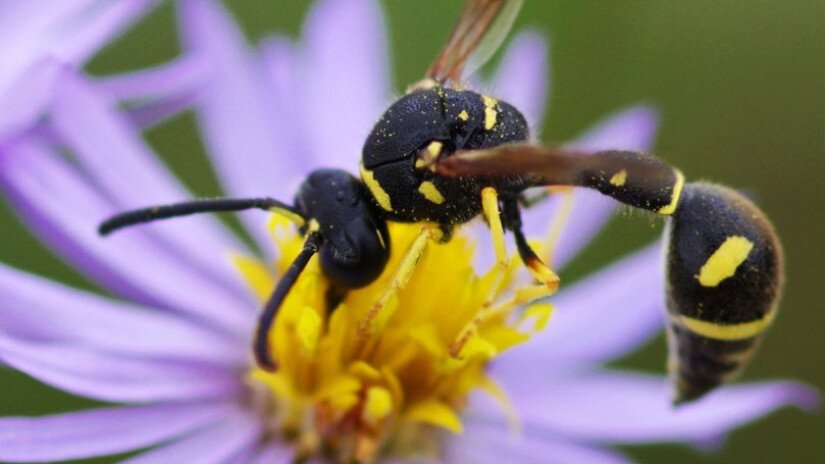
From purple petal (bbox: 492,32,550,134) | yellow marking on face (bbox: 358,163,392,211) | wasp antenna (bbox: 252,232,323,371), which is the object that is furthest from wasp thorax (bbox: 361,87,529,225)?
purple petal (bbox: 492,32,550,134)

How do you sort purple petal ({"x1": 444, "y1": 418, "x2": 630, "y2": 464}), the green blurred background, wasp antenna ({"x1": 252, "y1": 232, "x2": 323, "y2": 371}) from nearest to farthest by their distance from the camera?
1. wasp antenna ({"x1": 252, "y1": 232, "x2": 323, "y2": 371})
2. purple petal ({"x1": 444, "y1": 418, "x2": 630, "y2": 464})
3. the green blurred background

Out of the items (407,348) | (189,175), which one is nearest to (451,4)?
(189,175)

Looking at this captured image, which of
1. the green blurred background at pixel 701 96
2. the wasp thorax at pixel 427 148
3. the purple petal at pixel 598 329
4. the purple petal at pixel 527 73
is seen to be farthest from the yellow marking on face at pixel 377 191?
the green blurred background at pixel 701 96

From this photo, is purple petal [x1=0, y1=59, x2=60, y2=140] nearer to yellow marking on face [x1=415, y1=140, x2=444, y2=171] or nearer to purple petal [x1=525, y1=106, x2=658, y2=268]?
yellow marking on face [x1=415, y1=140, x2=444, y2=171]

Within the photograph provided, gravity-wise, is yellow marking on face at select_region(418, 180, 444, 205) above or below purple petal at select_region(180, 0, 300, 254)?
below

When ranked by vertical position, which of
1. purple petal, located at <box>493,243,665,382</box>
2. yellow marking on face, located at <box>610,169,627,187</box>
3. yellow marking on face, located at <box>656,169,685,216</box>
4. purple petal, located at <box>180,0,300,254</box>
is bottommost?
purple petal, located at <box>493,243,665,382</box>

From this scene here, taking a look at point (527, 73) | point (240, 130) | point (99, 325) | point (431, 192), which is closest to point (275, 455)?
point (99, 325)
